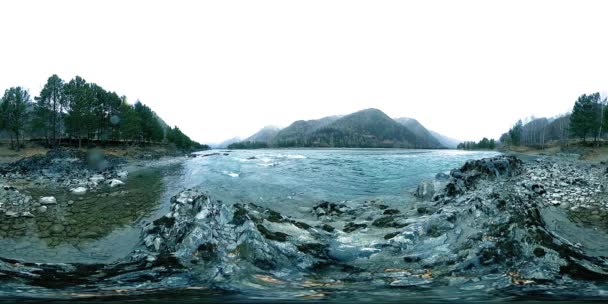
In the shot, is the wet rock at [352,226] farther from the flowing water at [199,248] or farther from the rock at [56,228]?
the rock at [56,228]

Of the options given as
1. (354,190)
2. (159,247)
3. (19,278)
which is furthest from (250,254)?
(354,190)

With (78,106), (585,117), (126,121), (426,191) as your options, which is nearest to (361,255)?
(426,191)

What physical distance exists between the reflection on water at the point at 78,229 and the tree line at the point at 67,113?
49405 millimetres

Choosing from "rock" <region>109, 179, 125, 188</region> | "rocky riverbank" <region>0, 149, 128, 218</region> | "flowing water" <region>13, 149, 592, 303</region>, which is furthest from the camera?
"rock" <region>109, 179, 125, 188</region>

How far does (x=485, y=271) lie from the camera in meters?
8.00

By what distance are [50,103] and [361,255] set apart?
230 feet

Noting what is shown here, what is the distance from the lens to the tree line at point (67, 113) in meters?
53.2

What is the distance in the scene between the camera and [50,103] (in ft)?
188

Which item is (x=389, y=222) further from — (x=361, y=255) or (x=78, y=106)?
(x=78, y=106)

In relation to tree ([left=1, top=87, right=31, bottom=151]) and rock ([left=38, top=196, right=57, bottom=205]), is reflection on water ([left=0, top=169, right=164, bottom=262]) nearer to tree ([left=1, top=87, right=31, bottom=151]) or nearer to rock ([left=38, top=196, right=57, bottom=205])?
rock ([left=38, top=196, right=57, bottom=205])

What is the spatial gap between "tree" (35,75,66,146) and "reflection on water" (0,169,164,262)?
162 feet

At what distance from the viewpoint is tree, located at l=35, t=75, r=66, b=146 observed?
55531 millimetres

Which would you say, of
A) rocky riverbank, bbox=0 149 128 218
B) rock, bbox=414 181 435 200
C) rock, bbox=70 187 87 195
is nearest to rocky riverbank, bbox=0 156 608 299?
rock, bbox=414 181 435 200

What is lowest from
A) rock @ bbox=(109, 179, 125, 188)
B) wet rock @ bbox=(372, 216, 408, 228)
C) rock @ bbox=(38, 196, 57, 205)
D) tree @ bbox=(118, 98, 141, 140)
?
wet rock @ bbox=(372, 216, 408, 228)
